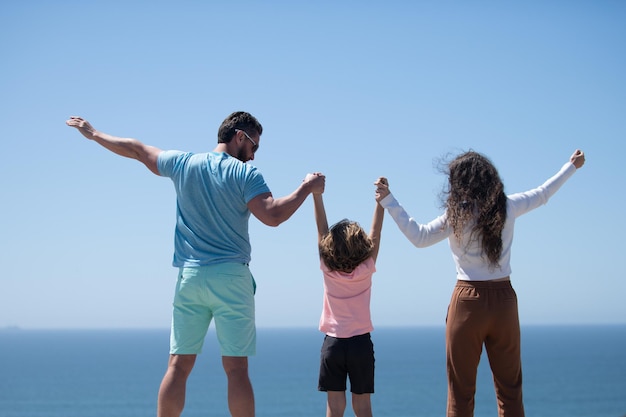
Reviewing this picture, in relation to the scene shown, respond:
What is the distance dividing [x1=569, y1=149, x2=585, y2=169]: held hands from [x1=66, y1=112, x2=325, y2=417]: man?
5.68ft

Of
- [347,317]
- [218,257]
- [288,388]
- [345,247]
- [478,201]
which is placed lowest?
[288,388]

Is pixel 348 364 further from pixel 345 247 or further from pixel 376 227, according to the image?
pixel 376 227

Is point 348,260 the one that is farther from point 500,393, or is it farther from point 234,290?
point 500,393

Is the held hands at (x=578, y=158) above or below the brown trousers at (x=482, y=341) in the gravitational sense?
above

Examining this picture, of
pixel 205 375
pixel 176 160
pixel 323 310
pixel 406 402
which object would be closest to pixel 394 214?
pixel 323 310

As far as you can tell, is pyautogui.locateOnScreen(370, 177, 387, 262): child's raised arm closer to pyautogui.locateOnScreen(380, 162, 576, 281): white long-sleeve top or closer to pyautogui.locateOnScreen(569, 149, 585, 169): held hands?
pyautogui.locateOnScreen(380, 162, 576, 281): white long-sleeve top

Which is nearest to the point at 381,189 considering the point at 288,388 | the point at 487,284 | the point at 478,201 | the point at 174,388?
the point at 478,201

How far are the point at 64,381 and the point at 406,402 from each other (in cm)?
5788

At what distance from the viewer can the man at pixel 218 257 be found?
385 cm

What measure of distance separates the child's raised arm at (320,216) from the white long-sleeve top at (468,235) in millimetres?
452

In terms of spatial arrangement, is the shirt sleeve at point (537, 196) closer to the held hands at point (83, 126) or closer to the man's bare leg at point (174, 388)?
the man's bare leg at point (174, 388)

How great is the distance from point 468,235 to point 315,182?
3.22ft

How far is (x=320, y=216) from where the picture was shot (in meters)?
4.47

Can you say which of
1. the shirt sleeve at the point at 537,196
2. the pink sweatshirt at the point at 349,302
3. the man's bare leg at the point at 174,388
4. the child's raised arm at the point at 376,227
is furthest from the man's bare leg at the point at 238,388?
the shirt sleeve at the point at 537,196
